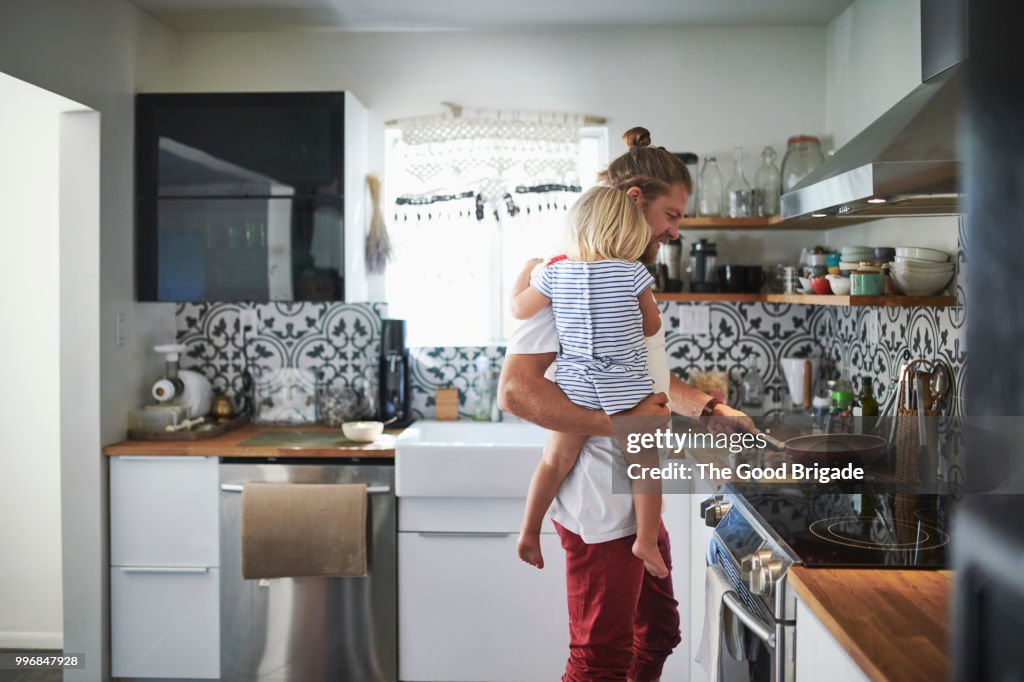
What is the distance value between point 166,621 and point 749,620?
7.05ft

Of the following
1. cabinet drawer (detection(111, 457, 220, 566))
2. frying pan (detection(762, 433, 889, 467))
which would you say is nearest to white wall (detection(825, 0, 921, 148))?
frying pan (detection(762, 433, 889, 467))

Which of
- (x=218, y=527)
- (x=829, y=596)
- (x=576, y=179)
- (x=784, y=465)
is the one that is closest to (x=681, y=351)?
(x=576, y=179)

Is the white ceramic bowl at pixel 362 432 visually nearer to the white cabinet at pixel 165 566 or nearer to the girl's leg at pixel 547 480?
the white cabinet at pixel 165 566

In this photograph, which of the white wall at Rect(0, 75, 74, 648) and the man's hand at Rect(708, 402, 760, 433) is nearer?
the man's hand at Rect(708, 402, 760, 433)

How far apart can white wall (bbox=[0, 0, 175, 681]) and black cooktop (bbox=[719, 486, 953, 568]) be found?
216 centimetres

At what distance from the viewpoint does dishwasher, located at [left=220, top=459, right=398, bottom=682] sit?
9.41ft

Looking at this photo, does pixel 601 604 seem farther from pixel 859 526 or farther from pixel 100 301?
pixel 100 301

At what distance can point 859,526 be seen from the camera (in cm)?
171

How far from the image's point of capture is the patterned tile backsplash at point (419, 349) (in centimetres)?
340

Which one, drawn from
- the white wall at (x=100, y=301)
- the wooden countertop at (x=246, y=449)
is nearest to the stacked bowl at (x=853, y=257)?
the wooden countertop at (x=246, y=449)

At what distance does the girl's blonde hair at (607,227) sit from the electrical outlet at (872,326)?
156cm

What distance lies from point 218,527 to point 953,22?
8.53 ft

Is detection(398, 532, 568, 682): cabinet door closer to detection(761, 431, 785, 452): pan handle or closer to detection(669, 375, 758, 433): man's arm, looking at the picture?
detection(761, 431, 785, 452): pan handle

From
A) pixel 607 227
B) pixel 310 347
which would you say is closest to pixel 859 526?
pixel 607 227
